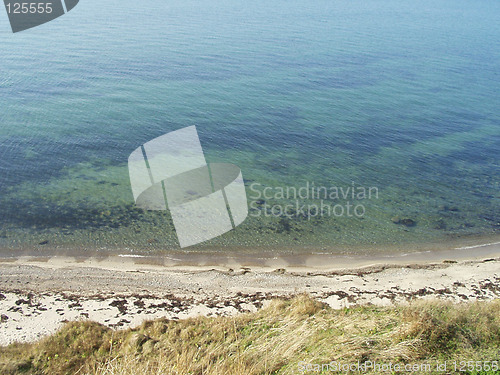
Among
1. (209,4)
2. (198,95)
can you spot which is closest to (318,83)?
(198,95)

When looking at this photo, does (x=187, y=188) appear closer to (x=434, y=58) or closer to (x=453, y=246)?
(x=453, y=246)

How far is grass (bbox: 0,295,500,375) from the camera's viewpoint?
1084cm

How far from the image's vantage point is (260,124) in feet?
112

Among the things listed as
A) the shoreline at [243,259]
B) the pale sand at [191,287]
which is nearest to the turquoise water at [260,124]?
the shoreline at [243,259]

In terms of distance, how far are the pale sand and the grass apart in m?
1.82

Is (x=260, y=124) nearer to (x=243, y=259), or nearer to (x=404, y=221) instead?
(x=404, y=221)

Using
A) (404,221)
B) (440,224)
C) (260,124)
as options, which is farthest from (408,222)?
(260,124)

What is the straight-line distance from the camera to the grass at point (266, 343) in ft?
35.6

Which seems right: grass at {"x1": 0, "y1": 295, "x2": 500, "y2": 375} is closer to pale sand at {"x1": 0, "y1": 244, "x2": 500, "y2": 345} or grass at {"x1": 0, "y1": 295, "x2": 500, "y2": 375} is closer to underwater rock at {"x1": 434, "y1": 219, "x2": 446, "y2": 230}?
pale sand at {"x1": 0, "y1": 244, "x2": 500, "y2": 345}

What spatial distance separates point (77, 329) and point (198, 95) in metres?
29.5

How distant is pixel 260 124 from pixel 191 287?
19518 millimetres

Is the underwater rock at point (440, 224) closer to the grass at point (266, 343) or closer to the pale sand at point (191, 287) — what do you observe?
the pale sand at point (191, 287)

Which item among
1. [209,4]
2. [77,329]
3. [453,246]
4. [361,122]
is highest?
[209,4]

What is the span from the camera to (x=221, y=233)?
846 inches
